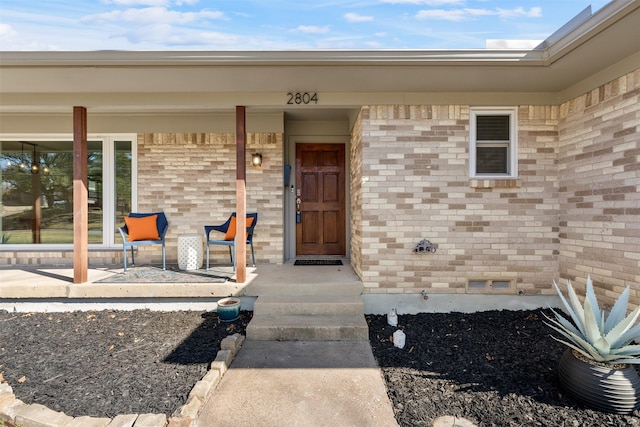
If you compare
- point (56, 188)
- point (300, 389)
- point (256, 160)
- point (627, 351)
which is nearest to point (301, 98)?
point (256, 160)

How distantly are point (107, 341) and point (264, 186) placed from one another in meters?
2.96

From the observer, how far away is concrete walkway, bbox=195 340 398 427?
2184 millimetres

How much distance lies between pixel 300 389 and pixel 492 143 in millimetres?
3666

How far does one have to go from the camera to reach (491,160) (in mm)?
4309

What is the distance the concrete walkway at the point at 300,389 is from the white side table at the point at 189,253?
2.02m

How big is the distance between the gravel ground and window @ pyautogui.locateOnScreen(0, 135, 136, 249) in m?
1.85

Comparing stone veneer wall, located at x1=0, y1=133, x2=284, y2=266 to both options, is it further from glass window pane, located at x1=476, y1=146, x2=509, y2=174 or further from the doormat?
glass window pane, located at x1=476, y1=146, x2=509, y2=174

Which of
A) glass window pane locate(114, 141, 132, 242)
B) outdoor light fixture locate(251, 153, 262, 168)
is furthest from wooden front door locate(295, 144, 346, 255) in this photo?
glass window pane locate(114, 141, 132, 242)

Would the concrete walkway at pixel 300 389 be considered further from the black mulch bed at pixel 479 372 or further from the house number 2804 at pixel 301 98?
the house number 2804 at pixel 301 98

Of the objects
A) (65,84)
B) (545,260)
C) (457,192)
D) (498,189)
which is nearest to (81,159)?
(65,84)

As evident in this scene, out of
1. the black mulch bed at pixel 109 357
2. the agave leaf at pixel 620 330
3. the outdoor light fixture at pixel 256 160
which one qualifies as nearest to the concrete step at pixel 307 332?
the black mulch bed at pixel 109 357

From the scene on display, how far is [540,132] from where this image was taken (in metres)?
4.20

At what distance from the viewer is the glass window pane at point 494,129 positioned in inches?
169

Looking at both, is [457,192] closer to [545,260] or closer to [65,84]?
[545,260]
